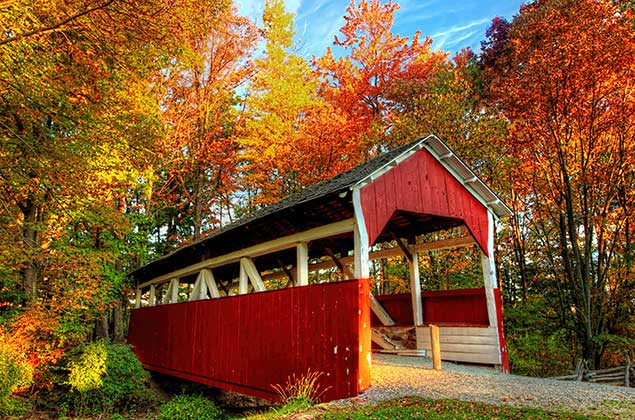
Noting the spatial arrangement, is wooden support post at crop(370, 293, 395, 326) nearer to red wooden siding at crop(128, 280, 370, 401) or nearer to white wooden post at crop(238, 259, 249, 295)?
white wooden post at crop(238, 259, 249, 295)

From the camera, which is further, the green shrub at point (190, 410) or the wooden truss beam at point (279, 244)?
the green shrub at point (190, 410)

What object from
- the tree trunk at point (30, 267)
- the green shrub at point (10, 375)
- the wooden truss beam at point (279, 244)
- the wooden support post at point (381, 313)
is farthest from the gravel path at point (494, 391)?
the tree trunk at point (30, 267)

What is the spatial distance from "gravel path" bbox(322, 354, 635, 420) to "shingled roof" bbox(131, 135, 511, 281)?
2.63m

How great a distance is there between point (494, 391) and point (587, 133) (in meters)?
7.41

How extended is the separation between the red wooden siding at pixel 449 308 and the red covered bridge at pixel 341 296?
0.02m

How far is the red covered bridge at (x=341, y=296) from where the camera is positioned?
6.00 m

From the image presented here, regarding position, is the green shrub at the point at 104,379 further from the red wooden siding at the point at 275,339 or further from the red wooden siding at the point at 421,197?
the red wooden siding at the point at 421,197

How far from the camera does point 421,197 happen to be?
7.35 m

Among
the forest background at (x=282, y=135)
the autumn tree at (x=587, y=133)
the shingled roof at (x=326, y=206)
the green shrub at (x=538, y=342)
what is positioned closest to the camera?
the shingled roof at (x=326, y=206)

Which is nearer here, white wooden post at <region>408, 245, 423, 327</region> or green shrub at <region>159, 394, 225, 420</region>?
green shrub at <region>159, 394, 225, 420</region>

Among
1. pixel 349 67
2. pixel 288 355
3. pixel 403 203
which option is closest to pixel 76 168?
pixel 288 355

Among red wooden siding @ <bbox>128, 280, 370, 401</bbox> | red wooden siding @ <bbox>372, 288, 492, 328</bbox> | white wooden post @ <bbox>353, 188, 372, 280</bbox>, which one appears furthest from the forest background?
white wooden post @ <bbox>353, 188, 372, 280</bbox>

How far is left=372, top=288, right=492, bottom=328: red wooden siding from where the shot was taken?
8264 mm

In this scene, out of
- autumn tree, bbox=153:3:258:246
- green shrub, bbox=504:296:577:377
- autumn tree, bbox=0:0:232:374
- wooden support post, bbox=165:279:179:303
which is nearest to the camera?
autumn tree, bbox=0:0:232:374
